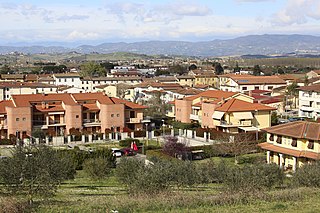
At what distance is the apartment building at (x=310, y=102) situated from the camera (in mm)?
51681

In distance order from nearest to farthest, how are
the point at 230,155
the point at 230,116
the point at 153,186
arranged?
1. the point at 153,186
2. the point at 230,155
3. the point at 230,116

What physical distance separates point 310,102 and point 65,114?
2602 cm

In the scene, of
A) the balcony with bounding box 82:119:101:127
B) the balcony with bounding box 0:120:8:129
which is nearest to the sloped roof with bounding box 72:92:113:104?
the balcony with bounding box 82:119:101:127

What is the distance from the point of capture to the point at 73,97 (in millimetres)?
44594

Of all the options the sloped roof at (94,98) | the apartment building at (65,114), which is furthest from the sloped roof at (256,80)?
the sloped roof at (94,98)

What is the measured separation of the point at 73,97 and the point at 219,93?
46.6ft

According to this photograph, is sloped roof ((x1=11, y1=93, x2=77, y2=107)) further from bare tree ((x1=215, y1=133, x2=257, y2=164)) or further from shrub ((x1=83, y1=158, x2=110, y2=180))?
shrub ((x1=83, y1=158, x2=110, y2=180))

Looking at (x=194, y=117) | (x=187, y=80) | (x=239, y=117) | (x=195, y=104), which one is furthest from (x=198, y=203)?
(x=187, y=80)

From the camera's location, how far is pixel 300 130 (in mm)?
29406

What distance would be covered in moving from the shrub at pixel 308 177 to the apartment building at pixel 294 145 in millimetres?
8029

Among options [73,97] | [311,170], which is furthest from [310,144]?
[73,97]

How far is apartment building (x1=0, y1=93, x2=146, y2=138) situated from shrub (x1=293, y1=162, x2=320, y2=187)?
1015 inches

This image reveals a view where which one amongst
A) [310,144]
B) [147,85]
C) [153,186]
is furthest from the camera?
[147,85]

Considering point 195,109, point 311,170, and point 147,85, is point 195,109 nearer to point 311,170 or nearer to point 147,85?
point 147,85
